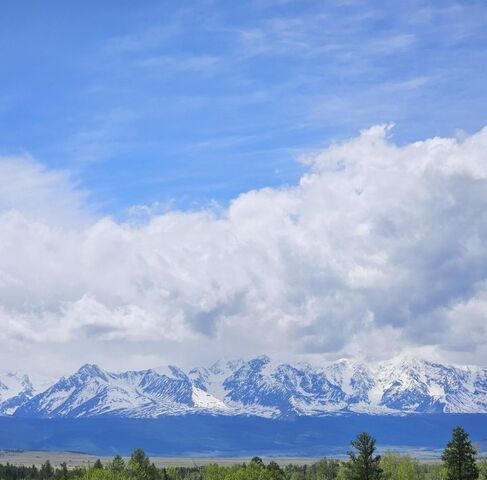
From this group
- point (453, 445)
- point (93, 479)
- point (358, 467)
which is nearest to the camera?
point (358, 467)

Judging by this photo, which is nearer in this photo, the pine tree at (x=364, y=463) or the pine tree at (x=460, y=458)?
the pine tree at (x=364, y=463)

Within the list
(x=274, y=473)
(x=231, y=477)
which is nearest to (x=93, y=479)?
(x=231, y=477)

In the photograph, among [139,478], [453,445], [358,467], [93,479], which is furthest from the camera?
[139,478]

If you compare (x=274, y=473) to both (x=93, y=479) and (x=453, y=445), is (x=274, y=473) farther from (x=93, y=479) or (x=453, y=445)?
(x=453, y=445)

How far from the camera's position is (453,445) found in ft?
461

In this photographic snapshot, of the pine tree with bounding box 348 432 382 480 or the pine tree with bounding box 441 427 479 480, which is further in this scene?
the pine tree with bounding box 441 427 479 480

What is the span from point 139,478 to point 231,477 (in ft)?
76.2

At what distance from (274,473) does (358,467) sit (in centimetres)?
7299

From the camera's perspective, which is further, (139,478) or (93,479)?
(139,478)

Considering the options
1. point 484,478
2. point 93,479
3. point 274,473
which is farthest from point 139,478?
point 484,478

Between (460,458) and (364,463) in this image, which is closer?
(364,463)

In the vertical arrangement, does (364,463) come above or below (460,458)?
below

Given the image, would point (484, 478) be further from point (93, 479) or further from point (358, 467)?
point (93, 479)

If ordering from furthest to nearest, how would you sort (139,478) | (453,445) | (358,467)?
(139,478) → (453,445) → (358,467)
